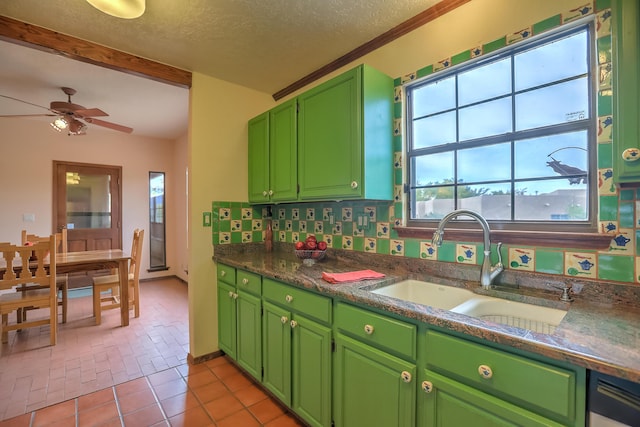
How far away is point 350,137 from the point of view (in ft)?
5.92

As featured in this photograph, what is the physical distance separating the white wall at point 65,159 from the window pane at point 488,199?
4646 mm

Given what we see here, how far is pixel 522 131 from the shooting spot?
1469 mm

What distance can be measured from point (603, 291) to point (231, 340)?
2.27 m

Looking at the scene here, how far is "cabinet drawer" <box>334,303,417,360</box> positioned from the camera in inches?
46.1

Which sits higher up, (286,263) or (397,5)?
(397,5)

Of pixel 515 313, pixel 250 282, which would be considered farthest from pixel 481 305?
pixel 250 282

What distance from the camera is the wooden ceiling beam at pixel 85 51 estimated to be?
1797mm

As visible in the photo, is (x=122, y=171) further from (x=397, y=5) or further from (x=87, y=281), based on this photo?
(x=397, y=5)

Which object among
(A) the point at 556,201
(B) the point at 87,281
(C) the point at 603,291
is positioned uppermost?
(A) the point at 556,201

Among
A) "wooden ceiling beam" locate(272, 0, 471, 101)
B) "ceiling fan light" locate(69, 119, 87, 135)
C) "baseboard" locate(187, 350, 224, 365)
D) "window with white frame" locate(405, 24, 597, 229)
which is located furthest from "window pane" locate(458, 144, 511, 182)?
"ceiling fan light" locate(69, 119, 87, 135)

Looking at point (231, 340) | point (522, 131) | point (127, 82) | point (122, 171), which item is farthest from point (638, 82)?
point (122, 171)

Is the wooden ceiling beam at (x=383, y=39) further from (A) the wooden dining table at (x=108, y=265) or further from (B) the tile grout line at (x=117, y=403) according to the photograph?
(B) the tile grout line at (x=117, y=403)

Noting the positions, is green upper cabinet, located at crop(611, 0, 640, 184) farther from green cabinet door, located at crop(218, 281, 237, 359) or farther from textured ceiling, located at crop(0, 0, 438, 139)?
green cabinet door, located at crop(218, 281, 237, 359)

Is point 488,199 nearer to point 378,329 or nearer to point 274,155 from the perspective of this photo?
point 378,329
